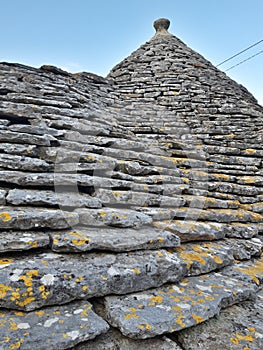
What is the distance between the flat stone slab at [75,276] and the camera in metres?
1.38

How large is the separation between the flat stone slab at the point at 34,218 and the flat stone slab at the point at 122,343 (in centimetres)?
77

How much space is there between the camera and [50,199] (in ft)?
6.59

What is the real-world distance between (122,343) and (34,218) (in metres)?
0.96

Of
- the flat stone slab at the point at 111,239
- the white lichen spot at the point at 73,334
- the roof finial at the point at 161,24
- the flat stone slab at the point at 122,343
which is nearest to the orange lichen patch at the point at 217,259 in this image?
the flat stone slab at the point at 111,239

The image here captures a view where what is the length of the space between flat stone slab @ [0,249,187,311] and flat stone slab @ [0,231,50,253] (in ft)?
0.20

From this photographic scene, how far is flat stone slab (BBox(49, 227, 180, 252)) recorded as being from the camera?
170cm

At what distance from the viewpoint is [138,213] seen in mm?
2264

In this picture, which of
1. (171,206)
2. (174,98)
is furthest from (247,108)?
(171,206)

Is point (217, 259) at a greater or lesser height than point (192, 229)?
lesser

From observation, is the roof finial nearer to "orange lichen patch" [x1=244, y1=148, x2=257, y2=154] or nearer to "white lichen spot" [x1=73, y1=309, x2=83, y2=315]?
"orange lichen patch" [x1=244, y1=148, x2=257, y2=154]

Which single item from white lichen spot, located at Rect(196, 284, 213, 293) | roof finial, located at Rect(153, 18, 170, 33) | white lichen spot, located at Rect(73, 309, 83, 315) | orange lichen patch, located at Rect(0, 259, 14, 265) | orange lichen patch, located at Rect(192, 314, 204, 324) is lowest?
orange lichen patch, located at Rect(192, 314, 204, 324)

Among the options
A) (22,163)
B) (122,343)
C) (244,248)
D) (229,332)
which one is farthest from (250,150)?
(122,343)

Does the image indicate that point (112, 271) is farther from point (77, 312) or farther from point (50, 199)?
point (50, 199)

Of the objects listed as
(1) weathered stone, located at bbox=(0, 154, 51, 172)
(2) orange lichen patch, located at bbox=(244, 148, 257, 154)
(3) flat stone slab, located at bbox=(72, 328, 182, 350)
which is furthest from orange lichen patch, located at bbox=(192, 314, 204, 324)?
(2) orange lichen patch, located at bbox=(244, 148, 257, 154)
